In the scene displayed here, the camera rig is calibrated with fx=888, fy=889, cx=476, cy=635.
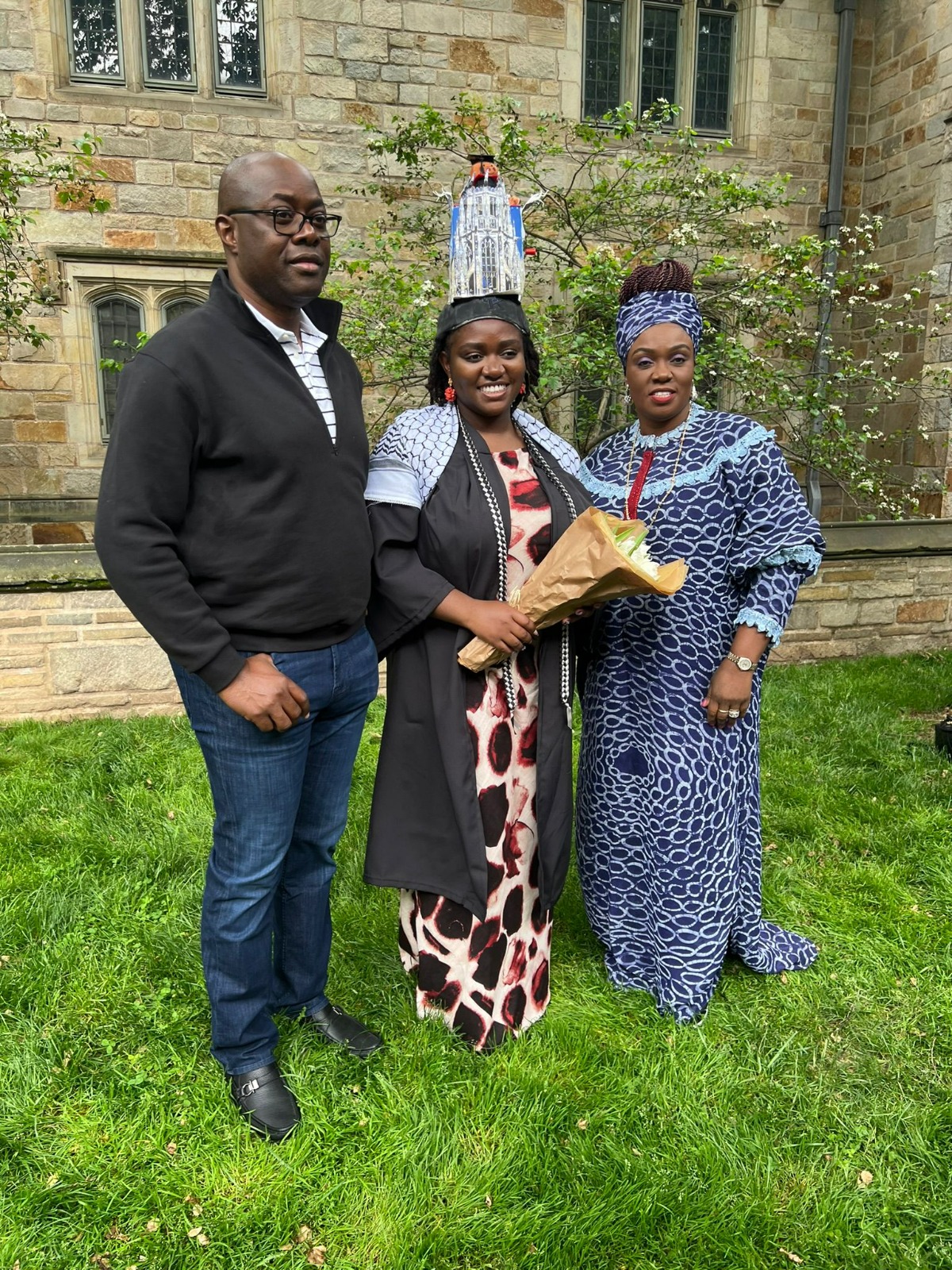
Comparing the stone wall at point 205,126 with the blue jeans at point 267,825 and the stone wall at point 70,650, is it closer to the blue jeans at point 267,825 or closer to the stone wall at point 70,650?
the stone wall at point 70,650

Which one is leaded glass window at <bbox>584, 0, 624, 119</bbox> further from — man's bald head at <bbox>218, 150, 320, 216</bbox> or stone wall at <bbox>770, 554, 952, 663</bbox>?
man's bald head at <bbox>218, 150, 320, 216</bbox>

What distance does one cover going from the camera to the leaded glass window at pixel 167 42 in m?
7.86

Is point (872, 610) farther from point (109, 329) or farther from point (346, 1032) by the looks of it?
point (109, 329)

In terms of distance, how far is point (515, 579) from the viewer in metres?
2.31

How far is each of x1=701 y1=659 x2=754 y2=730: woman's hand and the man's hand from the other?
1144 mm

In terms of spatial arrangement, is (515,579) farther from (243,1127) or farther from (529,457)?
(243,1127)

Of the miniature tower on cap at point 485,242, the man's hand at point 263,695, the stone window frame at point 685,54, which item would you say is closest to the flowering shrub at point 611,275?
the stone window frame at point 685,54

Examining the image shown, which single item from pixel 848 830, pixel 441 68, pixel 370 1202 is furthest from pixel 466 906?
pixel 441 68

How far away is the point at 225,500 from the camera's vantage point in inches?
74.1

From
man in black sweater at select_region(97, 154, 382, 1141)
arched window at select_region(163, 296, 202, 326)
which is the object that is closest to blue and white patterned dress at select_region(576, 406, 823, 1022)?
man in black sweater at select_region(97, 154, 382, 1141)

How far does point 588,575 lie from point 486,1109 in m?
1.37

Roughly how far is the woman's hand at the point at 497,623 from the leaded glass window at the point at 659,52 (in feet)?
28.9

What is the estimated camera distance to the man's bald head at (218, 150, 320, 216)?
1.84 meters

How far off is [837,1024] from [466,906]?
4.05 feet
